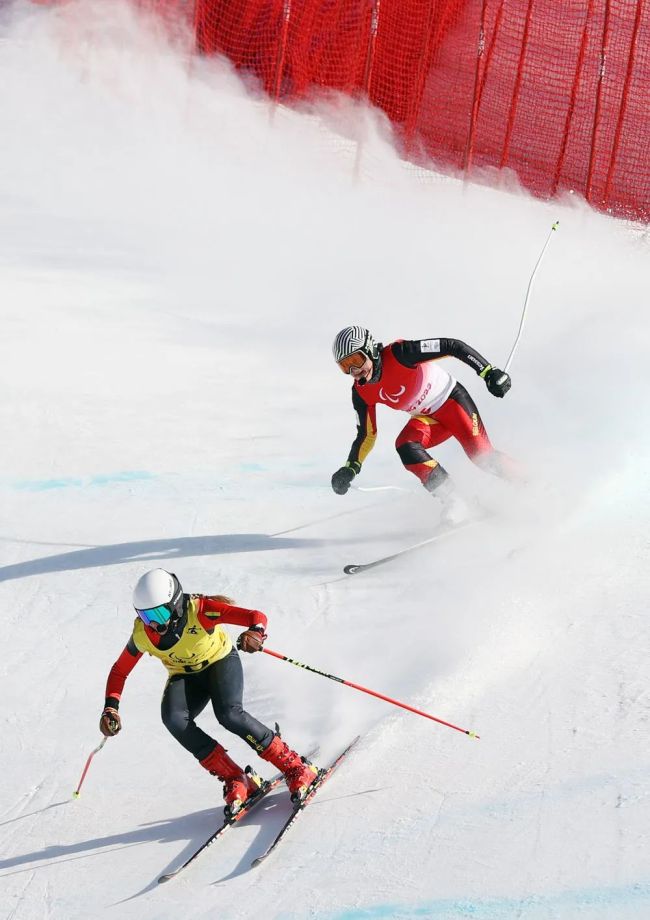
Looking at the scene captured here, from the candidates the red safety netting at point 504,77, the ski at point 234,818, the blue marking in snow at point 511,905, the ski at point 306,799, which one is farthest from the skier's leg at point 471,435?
the red safety netting at point 504,77

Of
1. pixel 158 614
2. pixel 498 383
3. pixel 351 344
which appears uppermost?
pixel 351 344

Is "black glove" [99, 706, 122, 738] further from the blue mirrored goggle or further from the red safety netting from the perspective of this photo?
the red safety netting

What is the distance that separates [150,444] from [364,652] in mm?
3341

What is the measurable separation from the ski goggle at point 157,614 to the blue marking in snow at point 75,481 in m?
3.44

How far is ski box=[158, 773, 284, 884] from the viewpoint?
421 centimetres

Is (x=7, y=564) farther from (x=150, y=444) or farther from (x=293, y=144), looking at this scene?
(x=293, y=144)

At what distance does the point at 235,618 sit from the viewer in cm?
450

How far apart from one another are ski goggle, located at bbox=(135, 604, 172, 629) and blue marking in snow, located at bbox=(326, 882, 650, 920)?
1292 millimetres

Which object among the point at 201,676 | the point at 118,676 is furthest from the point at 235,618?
the point at 118,676

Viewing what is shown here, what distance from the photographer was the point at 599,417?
7.55 meters

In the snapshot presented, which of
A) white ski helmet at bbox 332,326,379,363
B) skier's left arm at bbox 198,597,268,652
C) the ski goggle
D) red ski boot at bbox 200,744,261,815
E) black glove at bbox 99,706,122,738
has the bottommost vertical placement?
red ski boot at bbox 200,744,261,815

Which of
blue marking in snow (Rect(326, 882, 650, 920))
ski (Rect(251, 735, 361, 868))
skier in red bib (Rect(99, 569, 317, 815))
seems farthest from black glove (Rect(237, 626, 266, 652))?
blue marking in snow (Rect(326, 882, 650, 920))

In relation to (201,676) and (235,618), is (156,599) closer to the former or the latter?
(235,618)

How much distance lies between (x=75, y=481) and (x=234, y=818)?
385cm
